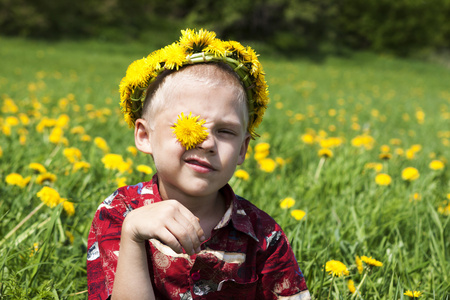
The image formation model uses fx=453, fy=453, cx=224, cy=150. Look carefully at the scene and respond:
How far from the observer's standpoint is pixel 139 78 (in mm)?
1174

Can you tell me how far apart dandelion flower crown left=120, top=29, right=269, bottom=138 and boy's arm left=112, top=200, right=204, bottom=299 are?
1.18 ft

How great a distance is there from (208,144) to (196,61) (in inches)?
8.9

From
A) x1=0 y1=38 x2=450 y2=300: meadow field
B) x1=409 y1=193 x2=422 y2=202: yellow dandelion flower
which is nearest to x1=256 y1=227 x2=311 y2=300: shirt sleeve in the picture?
x1=0 y1=38 x2=450 y2=300: meadow field

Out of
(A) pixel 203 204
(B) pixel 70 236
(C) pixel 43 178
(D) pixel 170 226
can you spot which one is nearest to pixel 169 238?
(D) pixel 170 226

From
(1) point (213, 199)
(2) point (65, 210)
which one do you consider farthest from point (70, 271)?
(1) point (213, 199)

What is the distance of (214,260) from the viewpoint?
1179 millimetres

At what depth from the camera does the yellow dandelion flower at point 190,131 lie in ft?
3.44

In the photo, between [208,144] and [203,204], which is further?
[203,204]

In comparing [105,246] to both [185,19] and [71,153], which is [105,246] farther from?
[185,19]

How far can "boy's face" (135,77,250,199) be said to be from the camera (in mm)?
1097

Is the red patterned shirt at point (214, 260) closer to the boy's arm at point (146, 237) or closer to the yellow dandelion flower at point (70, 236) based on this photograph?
the boy's arm at point (146, 237)

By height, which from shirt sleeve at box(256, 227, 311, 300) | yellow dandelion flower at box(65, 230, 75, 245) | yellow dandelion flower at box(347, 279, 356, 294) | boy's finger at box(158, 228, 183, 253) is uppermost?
boy's finger at box(158, 228, 183, 253)

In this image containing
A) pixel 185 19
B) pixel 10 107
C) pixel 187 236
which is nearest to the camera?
pixel 187 236

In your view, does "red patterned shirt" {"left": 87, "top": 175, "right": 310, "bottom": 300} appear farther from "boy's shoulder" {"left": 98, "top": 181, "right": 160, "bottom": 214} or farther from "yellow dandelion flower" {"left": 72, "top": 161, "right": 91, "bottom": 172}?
"yellow dandelion flower" {"left": 72, "top": 161, "right": 91, "bottom": 172}
